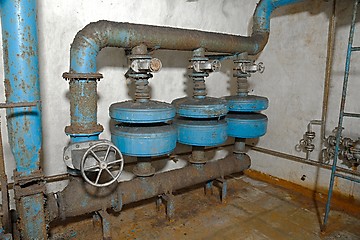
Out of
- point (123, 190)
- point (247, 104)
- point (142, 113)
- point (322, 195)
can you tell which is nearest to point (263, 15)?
point (247, 104)

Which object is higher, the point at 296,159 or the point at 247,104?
the point at 247,104

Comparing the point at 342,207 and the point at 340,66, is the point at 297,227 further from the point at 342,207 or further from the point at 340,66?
the point at 340,66

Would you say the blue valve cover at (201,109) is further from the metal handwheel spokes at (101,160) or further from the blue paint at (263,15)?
the blue paint at (263,15)

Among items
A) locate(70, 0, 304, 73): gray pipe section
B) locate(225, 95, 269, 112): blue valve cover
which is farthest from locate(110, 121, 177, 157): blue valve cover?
locate(225, 95, 269, 112): blue valve cover

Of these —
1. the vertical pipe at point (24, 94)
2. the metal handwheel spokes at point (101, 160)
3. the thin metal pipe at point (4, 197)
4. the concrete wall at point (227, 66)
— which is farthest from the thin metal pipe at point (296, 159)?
the thin metal pipe at point (4, 197)

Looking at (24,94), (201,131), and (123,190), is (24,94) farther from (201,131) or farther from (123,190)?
(201,131)

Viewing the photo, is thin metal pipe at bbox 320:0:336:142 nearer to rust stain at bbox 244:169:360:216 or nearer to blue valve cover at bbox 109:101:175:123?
rust stain at bbox 244:169:360:216

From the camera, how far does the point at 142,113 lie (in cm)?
133

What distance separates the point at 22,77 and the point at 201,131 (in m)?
0.93

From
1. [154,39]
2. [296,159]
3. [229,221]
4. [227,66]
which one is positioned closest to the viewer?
[154,39]

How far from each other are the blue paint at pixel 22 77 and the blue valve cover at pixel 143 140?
38 centimetres

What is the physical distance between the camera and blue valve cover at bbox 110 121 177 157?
1343mm

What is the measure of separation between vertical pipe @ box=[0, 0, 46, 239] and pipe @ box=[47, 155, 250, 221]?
13 cm

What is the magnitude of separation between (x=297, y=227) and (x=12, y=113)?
5.37 feet
